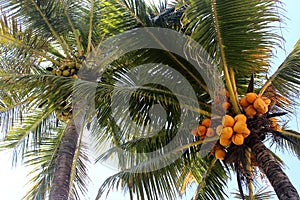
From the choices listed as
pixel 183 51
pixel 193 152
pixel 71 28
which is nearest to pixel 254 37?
pixel 183 51

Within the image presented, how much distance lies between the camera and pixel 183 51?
5.98m

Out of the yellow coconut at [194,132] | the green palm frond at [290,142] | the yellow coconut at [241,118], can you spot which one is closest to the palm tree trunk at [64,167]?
the yellow coconut at [194,132]

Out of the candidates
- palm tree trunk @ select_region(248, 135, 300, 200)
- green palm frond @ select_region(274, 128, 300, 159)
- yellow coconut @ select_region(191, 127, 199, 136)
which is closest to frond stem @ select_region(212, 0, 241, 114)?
palm tree trunk @ select_region(248, 135, 300, 200)

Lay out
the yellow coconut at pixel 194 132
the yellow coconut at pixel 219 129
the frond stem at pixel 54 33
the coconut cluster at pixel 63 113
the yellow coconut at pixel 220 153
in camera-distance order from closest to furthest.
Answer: the yellow coconut at pixel 219 129, the yellow coconut at pixel 220 153, the yellow coconut at pixel 194 132, the coconut cluster at pixel 63 113, the frond stem at pixel 54 33

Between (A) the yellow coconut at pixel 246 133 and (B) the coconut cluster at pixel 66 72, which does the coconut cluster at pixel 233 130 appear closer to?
(A) the yellow coconut at pixel 246 133

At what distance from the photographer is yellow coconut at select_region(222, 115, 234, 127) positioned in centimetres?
513

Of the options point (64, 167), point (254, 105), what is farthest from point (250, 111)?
point (64, 167)

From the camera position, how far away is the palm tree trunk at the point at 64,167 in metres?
5.86

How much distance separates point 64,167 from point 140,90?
5.15ft

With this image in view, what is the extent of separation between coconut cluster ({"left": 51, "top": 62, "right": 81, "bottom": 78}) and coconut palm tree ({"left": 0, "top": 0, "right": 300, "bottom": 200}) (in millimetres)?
16

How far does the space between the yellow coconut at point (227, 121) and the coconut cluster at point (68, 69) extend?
268 centimetres

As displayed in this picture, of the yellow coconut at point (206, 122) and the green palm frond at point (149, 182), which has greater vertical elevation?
the yellow coconut at point (206, 122)

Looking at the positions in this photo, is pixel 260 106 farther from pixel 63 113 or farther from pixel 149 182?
pixel 63 113

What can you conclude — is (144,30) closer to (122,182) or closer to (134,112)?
(134,112)
